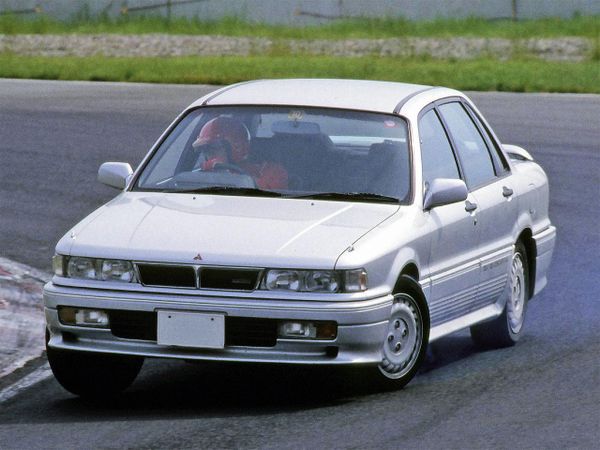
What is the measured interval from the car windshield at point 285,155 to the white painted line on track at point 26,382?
105 cm

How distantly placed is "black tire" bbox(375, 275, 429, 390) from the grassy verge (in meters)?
18.6

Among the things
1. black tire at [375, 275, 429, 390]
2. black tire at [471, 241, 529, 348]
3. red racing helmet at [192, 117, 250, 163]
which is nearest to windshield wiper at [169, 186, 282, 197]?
red racing helmet at [192, 117, 250, 163]

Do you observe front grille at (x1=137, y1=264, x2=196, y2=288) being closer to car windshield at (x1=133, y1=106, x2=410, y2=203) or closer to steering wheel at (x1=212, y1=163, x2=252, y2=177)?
car windshield at (x1=133, y1=106, x2=410, y2=203)

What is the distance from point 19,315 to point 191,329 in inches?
116

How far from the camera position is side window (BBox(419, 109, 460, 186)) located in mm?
8859

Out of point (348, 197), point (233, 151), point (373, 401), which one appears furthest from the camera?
point (233, 151)

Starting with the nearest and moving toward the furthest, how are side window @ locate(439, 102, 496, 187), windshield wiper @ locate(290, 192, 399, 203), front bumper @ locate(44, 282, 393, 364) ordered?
front bumper @ locate(44, 282, 393, 364)
windshield wiper @ locate(290, 192, 399, 203)
side window @ locate(439, 102, 496, 187)

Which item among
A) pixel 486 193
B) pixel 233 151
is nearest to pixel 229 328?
pixel 233 151

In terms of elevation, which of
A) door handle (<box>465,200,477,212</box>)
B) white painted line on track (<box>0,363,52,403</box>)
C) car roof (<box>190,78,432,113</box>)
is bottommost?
white painted line on track (<box>0,363,52,403</box>)

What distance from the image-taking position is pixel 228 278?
24.6 ft

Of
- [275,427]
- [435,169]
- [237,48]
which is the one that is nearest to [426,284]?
[435,169]

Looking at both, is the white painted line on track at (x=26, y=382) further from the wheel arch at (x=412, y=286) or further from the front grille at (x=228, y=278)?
the wheel arch at (x=412, y=286)

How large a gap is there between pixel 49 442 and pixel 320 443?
1128 mm

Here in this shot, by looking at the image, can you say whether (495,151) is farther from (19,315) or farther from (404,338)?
(19,315)
